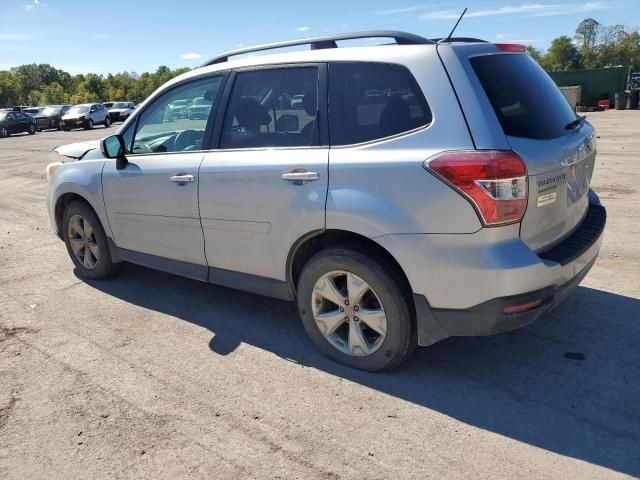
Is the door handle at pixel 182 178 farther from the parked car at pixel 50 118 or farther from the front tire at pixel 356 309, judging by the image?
the parked car at pixel 50 118

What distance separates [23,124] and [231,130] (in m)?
36.5

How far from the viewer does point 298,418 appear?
9.66 feet

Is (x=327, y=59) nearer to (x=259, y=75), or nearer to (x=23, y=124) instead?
(x=259, y=75)

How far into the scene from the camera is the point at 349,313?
10.9ft

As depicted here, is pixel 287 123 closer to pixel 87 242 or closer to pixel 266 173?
pixel 266 173

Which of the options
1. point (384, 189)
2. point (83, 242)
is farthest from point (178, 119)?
point (384, 189)

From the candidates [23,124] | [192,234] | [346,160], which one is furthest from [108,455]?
[23,124]

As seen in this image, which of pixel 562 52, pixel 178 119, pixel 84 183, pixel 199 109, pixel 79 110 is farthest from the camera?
pixel 562 52

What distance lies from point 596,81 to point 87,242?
107 ft

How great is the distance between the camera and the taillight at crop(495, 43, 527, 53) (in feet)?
10.7

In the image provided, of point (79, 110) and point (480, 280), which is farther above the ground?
point (79, 110)

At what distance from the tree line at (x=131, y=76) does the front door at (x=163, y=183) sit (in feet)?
231

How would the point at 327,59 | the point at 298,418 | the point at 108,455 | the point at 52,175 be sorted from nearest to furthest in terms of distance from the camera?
the point at 108,455 < the point at 298,418 < the point at 327,59 < the point at 52,175

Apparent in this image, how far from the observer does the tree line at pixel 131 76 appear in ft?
253
